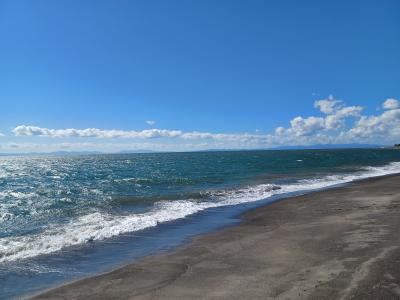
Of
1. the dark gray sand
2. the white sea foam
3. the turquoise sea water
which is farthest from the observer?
the white sea foam

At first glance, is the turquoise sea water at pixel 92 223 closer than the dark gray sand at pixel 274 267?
No

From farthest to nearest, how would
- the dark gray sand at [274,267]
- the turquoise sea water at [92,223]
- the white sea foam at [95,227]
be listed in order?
the white sea foam at [95,227] < the turquoise sea water at [92,223] < the dark gray sand at [274,267]

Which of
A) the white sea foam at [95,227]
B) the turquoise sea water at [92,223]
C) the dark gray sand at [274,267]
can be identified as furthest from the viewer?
the white sea foam at [95,227]

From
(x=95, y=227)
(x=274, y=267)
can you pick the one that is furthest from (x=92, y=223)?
(x=274, y=267)

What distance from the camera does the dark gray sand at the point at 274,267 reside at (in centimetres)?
934

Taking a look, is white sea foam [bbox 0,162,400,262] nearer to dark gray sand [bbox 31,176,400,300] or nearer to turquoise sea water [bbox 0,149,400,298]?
turquoise sea water [bbox 0,149,400,298]

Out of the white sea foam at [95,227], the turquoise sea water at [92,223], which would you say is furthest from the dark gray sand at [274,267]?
the white sea foam at [95,227]

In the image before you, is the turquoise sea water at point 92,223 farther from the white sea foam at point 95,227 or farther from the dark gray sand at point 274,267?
the dark gray sand at point 274,267

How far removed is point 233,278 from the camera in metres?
10.5

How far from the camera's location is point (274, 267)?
11.3 meters

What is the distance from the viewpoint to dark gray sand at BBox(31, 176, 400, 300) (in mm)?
9344

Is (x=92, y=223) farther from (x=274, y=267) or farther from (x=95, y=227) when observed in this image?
(x=274, y=267)

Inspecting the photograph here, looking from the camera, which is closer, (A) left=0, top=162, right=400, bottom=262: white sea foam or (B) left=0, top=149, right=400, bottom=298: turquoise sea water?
(B) left=0, top=149, right=400, bottom=298: turquoise sea water

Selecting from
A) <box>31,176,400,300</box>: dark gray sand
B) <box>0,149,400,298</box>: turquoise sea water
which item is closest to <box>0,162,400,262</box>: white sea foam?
<box>0,149,400,298</box>: turquoise sea water
